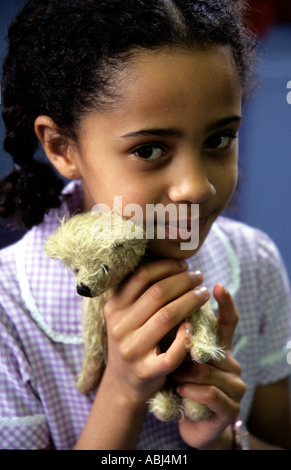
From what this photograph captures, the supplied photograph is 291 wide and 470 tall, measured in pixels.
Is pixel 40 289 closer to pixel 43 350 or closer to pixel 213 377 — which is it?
pixel 43 350

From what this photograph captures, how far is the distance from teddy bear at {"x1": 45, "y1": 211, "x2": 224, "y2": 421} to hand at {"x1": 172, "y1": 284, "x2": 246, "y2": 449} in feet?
0.05

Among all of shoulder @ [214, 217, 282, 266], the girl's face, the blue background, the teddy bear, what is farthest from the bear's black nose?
the blue background

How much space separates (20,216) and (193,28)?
35 centimetres

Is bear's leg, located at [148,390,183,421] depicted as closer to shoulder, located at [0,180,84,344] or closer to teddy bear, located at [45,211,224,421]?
teddy bear, located at [45,211,224,421]

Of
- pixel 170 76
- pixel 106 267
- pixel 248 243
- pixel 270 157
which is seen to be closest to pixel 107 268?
pixel 106 267

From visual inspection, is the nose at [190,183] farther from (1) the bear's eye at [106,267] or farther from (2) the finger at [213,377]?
(2) the finger at [213,377]

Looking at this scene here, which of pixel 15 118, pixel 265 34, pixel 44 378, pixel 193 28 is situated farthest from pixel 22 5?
pixel 265 34

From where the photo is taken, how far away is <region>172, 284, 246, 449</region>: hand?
587 mm

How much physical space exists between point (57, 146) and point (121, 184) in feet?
0.43

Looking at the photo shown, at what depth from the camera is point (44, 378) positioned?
68 cm

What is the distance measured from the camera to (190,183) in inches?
20.4

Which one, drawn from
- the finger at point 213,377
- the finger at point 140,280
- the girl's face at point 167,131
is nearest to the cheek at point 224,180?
the girl's face at point 167,131

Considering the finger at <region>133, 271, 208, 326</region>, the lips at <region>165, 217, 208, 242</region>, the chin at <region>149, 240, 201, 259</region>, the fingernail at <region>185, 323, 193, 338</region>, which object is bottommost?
the fingernail at <region>185, 323, 193, 338</region>
